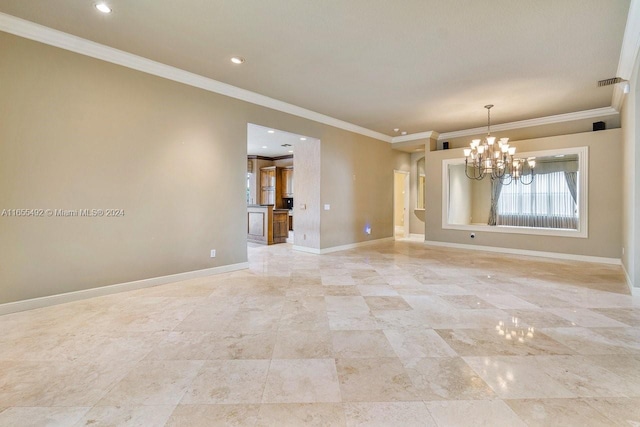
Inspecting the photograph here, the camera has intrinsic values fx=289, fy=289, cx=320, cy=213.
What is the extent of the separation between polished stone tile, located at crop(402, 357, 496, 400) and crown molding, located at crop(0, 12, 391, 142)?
4.73 metres

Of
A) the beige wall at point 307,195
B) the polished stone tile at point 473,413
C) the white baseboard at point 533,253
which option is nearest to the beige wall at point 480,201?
the white baseboard at point 533,253

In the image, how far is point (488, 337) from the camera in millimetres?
2643

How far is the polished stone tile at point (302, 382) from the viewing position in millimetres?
1825

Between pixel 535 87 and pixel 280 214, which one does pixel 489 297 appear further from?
pixel 280 214

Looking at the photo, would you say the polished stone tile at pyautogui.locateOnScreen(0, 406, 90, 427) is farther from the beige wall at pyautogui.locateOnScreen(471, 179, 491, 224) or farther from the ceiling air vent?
the beige wall at pyautogui.locateOnScreen(471, 179, 491, 224)

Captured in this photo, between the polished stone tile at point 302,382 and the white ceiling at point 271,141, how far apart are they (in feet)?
15.8

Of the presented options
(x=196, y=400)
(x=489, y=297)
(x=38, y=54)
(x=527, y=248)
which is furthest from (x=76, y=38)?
(x=527, y=248)

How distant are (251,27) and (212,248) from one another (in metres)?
3.28

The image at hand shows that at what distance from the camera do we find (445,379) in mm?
2016

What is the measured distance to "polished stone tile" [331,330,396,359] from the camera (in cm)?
234

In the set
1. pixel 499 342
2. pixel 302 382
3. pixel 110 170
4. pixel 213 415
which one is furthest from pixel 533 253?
pixel 110 170

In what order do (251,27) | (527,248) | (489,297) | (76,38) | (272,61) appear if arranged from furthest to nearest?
(527,248)
(272,61)
(489,297)
(76,38)
(251,27)

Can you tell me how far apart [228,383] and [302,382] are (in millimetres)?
504

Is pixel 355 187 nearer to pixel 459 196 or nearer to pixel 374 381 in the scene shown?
pixel 459 196
